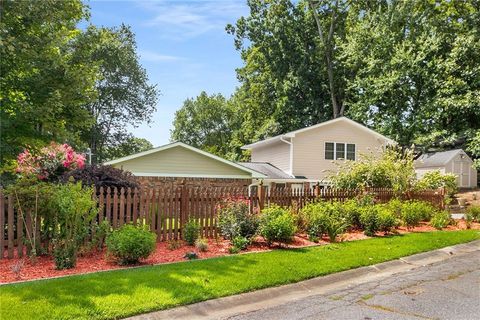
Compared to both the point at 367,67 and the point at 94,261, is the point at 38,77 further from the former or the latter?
the point at 367,67

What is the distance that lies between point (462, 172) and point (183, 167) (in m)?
21.6

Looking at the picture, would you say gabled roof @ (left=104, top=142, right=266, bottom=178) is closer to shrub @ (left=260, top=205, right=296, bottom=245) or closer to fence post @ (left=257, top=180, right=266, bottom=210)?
fence post @ (left=257, top=180, right=266, bottom=210)

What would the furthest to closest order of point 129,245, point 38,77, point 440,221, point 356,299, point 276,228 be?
point 440,221 → point 38,77 → point 276,228 → point 129,245 → point 356,299

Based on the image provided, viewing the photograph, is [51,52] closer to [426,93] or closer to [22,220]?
[22,220]

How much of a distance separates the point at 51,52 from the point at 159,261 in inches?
350

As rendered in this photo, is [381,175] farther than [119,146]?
No

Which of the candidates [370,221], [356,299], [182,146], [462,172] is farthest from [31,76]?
[462,172]

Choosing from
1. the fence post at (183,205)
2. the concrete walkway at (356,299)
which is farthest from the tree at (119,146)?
the concrete walkway at (356,299)

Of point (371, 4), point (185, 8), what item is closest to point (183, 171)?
point (185, 8)

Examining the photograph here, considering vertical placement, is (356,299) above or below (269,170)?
below

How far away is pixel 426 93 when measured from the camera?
29.5 m

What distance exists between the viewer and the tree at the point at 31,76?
440 inches

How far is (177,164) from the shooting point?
755 inches

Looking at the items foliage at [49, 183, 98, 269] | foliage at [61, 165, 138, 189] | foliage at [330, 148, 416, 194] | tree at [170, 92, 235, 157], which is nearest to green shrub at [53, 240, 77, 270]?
foliage at [49, 183, 98, 269]
